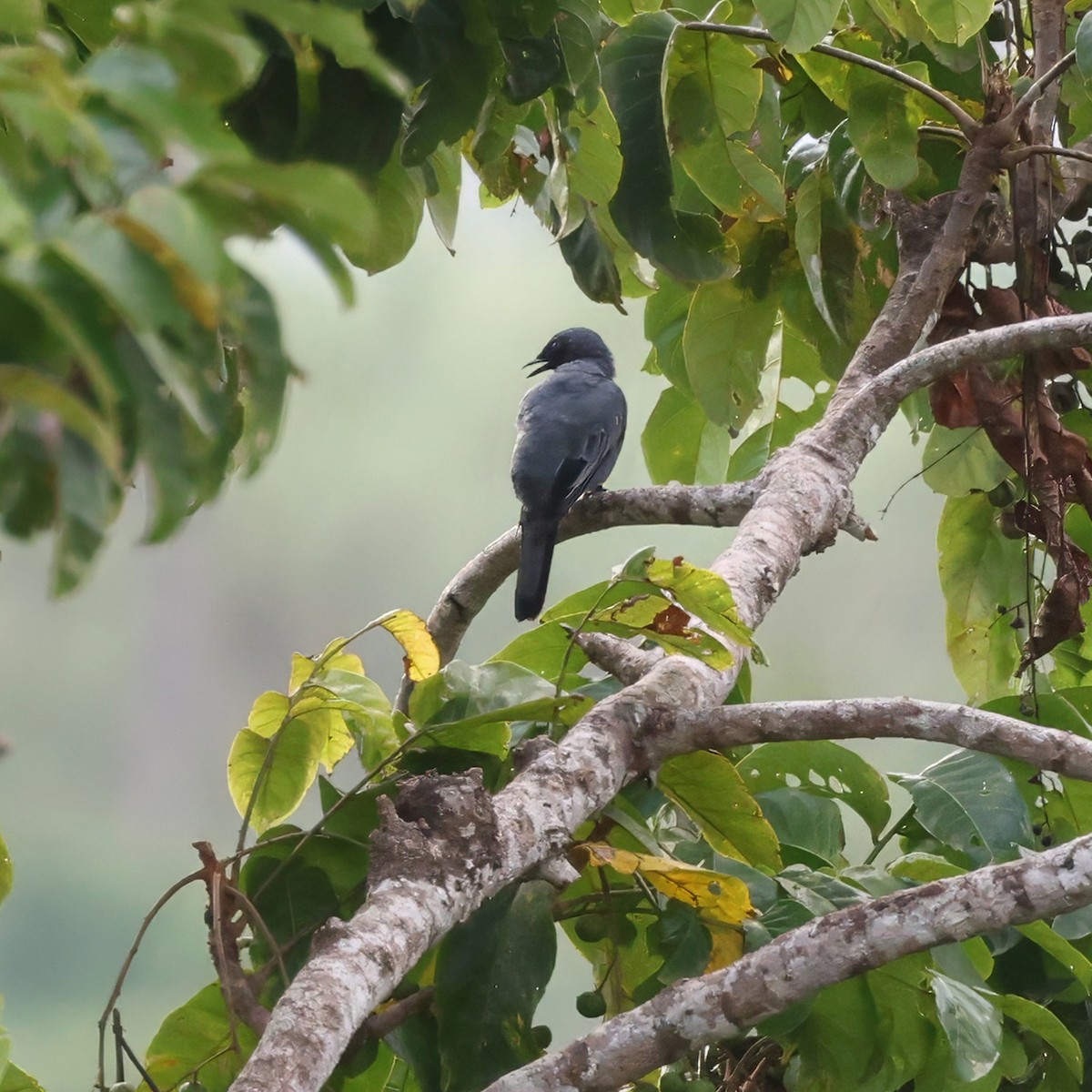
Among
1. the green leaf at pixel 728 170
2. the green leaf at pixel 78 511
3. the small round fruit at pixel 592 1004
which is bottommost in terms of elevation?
the green leaf at pixel 78 511

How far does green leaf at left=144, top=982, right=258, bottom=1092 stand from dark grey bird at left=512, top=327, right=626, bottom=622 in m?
1.16

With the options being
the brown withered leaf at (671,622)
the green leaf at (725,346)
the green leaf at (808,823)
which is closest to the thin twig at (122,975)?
the brown withered leaf at (671,622)

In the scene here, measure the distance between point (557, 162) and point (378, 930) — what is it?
2.52 feet

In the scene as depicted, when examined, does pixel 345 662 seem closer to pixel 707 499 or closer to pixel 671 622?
pixel 671 622

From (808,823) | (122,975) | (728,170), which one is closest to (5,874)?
(122,975)

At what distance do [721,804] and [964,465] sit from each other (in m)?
1.05

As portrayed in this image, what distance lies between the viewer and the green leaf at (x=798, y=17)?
1.29 metres

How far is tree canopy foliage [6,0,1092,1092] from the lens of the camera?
28 centimetres

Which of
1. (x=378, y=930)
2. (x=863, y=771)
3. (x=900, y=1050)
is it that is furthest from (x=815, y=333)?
(x=378, y=930)

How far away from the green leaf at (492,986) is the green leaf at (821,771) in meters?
0.49

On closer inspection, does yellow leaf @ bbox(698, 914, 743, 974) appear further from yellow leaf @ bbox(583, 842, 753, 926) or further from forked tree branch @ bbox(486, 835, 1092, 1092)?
forked tree branch @ bbox(486, 835, 1092, 1092)

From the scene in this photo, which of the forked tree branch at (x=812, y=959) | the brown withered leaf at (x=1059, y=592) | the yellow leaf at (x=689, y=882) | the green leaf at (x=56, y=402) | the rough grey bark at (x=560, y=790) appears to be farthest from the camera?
the brown withered leaf at (x=1059, y=592)

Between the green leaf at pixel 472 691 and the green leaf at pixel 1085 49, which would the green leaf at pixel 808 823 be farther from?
the green leaf at pixel 1085 49

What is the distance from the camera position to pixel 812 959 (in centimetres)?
92
